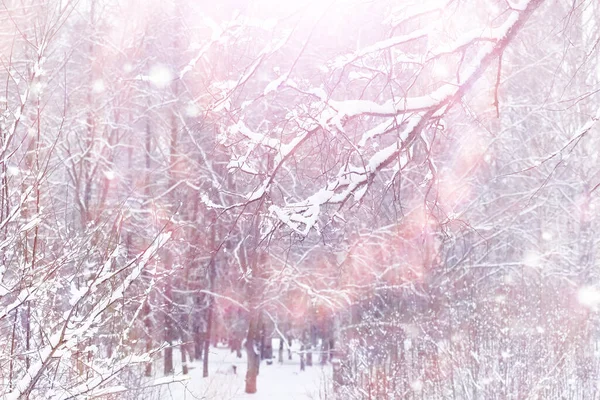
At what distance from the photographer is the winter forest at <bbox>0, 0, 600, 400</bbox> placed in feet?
12.4

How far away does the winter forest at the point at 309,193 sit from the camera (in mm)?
3785

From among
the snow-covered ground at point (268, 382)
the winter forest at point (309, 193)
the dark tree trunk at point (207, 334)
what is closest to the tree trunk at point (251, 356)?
the winter forest at point (309, 193)

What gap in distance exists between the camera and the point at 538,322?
24.5 feet

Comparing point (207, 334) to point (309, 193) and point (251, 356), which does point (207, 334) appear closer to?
point (251, 356)

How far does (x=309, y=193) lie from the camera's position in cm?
1507

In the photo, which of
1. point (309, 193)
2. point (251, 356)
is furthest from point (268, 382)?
point (309, 193)

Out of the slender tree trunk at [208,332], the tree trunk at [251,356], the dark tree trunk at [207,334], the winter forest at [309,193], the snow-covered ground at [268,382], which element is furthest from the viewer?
the slender tree trunk at [208,332]

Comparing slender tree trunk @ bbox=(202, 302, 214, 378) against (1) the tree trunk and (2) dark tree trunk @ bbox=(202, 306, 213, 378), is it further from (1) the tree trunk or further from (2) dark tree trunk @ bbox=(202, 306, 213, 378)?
(1) the tree trunk

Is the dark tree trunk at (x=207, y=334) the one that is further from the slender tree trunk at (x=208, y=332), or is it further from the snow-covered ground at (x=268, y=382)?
the snow-covered ground at (x=268, y=382)

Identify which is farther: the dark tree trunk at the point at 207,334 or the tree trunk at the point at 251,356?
the dark tree trunk at the point at 207,334

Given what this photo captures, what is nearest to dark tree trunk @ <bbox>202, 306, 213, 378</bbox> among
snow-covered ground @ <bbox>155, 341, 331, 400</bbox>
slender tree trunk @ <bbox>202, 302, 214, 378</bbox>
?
slender tree trunk @ <bbox>202, 302, 214, 378</bbox>

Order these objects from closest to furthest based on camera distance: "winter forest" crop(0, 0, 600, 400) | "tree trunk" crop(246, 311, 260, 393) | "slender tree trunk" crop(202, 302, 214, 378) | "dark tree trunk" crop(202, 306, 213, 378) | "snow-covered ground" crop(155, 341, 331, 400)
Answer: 1. "winter forest" crop(0, 0, 600, 400)
2. "snow-covered ground" crop(155, 341, 331, 400)
3. "tree trunk" crop(246, 311, 260, 393)
4. "dark tree trunk" crop(202, 306, 213, 378)
5. "slender tree trunk" crop(202, 302, 214, 378)

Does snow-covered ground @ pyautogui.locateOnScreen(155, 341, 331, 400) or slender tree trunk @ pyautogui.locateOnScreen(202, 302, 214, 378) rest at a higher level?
slender tree trunk @ pyautogui.locateOnScreen(202, 302, 214, 378)

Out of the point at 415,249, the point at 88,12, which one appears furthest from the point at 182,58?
the point at 415,249
